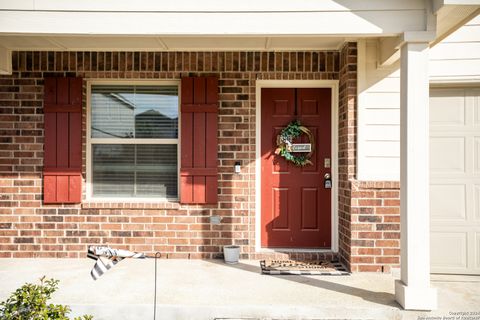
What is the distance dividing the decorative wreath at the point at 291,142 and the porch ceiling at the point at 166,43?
3.29 feet

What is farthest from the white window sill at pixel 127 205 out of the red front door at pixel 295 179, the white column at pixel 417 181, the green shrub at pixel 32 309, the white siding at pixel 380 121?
the white column at pixel 417 181

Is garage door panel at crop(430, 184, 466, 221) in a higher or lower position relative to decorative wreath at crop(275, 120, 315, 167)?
lower

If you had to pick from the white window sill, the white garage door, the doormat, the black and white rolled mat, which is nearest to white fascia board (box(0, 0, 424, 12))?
the black and white rolled mat

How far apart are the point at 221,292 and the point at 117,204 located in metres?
2.06

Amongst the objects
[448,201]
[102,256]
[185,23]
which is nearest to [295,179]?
[448,201]

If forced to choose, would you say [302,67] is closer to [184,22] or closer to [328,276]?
[184,22]

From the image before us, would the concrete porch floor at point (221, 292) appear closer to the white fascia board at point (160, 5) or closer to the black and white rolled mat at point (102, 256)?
the black and white rolled mat at point (102, 256)

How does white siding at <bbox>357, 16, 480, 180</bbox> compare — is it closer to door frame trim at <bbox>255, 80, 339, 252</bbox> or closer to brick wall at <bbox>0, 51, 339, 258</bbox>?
door frame trim at <bbox>255, 80, 339, 252</bbox>

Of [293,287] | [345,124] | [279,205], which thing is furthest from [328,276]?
[345,124]

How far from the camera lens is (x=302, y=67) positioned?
5.70 m

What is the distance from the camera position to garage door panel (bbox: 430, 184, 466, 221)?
518 centimetres

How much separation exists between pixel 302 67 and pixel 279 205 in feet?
5.91

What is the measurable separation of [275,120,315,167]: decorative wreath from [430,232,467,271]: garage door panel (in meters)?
1.76

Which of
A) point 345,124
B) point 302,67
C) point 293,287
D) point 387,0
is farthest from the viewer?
point 302,67
